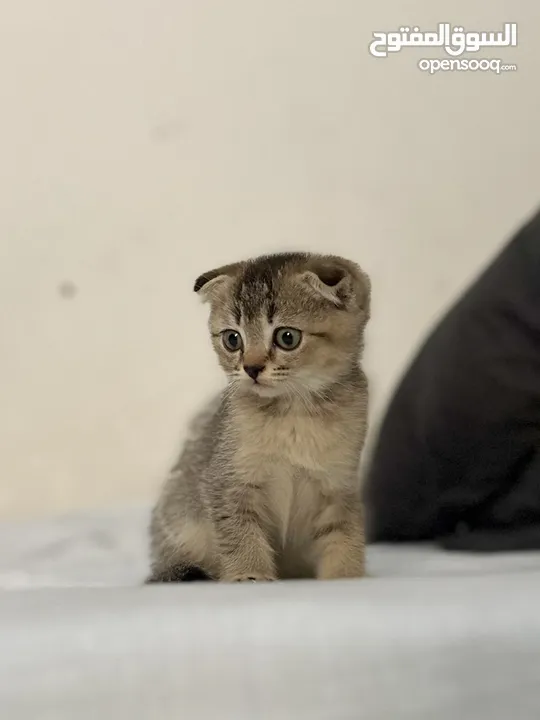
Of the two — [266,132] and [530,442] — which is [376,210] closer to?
[266,132]

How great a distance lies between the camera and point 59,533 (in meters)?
1.39

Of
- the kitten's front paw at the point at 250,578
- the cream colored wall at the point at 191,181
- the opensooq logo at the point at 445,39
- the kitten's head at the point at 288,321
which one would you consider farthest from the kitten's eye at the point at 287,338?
the opensooq logo at the point at 445,39

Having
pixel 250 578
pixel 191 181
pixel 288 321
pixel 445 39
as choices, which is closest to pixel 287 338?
pixel 288 321

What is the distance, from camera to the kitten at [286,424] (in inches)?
36.7

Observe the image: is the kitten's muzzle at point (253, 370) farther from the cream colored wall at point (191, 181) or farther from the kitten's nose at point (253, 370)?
the cream colored wall at point (191, 181)

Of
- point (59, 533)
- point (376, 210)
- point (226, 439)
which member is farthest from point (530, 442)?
point (59, 533)

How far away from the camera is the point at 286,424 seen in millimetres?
968

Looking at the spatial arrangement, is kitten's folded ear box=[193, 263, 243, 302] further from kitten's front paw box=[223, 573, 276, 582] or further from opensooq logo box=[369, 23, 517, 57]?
opensooq logo box=[369, 23, 517, 57]

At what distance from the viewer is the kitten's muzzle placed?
36.0 inches

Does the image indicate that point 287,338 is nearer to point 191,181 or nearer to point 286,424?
point 286,424

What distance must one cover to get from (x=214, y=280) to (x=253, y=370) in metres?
0.14

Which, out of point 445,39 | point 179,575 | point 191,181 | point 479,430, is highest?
point 445,39

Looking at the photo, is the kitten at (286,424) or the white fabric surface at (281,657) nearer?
the white fabric surface at (281,657)

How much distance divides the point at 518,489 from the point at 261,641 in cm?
61
